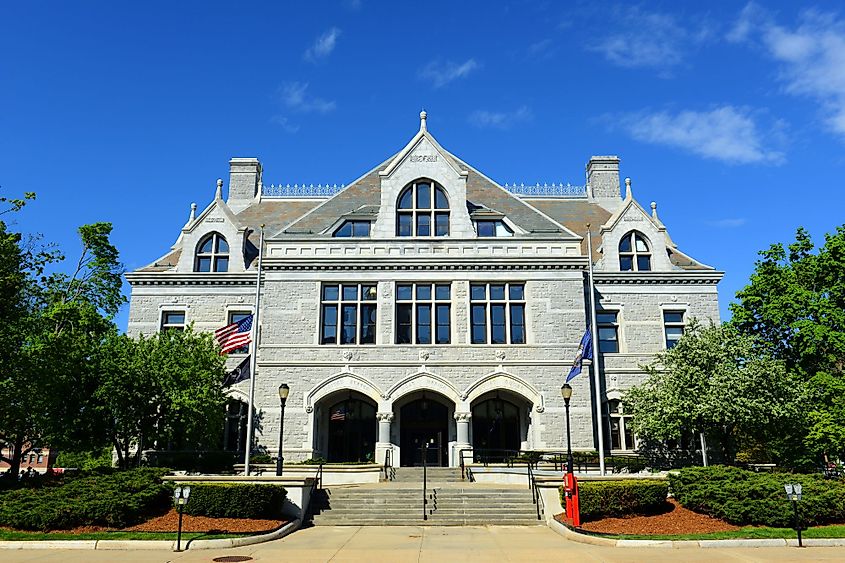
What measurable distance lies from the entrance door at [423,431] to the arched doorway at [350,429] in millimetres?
1382

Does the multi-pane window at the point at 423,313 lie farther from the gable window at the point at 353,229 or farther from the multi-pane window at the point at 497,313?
the gable window at the point at 353,229

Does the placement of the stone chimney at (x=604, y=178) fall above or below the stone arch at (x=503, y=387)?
above

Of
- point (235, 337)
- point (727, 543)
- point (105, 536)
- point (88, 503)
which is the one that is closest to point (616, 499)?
point (727, 543)

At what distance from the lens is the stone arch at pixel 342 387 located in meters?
27.5

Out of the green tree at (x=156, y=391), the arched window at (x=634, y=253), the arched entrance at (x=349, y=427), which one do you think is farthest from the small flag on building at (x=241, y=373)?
the arched window at (x=634, y=253)

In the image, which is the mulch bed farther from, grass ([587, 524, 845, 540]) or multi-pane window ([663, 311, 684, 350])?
multi-pane window ([663, 311, 684, 350])

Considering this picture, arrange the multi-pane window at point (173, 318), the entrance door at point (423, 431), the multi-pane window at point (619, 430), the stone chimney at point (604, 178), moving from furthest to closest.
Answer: the stone chimney at point (604, 178)
the multi-pane window at point (173, 318)
the multi-pane window at point (619, 430)
the entrance door at point (423, 431)

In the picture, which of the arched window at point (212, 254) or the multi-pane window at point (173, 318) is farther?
the arched window at point (212, 254)

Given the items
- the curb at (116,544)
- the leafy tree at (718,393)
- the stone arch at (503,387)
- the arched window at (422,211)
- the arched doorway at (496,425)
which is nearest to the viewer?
the curb at (116,544)

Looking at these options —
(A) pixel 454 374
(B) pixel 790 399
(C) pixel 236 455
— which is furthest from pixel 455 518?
(B) pixel 790 399

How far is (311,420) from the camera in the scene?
89.6ft

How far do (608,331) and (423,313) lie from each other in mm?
8662

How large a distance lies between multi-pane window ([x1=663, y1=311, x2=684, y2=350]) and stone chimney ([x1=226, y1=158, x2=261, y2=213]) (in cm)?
2287

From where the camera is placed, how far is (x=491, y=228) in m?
30.2
